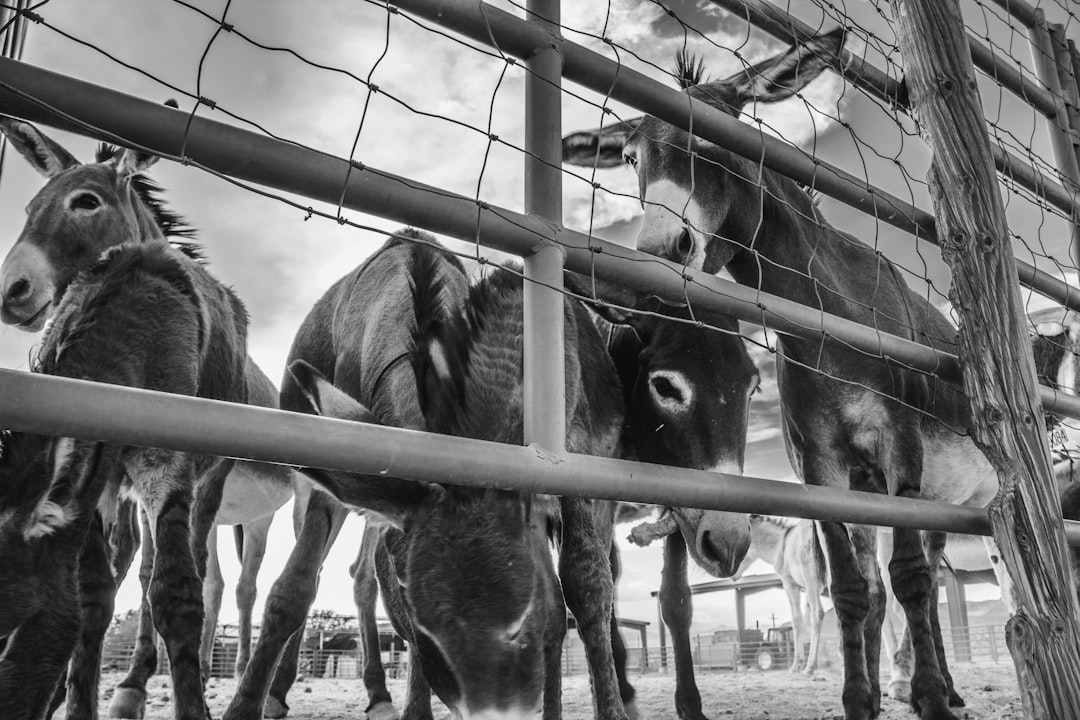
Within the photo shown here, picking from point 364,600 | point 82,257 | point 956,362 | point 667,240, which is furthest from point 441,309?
point 364,600

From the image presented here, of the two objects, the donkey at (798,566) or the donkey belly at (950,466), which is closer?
the donkey belly at (950,466)

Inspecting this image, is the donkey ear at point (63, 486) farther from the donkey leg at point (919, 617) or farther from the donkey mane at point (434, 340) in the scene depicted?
the donkey leg at point (919, 617)

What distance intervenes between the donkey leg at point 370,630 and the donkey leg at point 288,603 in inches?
20.5

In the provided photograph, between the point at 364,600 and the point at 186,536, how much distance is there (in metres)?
2.42

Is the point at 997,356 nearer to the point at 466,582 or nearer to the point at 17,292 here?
the point at 466,582

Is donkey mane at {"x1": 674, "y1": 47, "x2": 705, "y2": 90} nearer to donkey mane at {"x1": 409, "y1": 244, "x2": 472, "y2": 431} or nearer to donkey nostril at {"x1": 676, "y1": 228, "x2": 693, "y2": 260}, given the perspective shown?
donkey nostril at {"x1": 676, "y1": 228, "x2": 693, "y2": 260}

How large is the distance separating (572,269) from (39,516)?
164 cm

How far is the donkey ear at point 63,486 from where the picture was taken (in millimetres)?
2168

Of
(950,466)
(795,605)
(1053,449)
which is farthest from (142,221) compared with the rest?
(795,605)

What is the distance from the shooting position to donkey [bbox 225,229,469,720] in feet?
9.30

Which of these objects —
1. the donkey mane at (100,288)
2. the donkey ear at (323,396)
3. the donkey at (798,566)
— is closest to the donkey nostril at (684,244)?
the donkey ear at (323,396)

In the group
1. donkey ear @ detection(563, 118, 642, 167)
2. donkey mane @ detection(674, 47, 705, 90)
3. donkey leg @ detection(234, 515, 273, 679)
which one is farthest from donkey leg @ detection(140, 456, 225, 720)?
donkey leg @ detection(234, 515, 273, 679)

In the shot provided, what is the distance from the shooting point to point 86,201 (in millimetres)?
4289

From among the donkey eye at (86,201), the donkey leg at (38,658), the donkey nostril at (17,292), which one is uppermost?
the donkey eye at (86,201)
